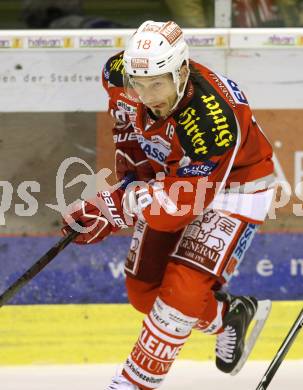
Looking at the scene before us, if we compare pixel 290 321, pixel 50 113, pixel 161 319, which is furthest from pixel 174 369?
pixel 50 113

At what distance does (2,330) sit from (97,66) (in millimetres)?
1188

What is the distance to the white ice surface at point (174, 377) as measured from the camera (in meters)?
4.58

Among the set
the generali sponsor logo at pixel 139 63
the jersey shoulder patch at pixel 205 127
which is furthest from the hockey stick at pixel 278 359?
the generali sponsor logo at pixel 139 63

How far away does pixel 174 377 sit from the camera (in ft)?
15.4

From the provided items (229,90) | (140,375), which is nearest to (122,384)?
(140,375)

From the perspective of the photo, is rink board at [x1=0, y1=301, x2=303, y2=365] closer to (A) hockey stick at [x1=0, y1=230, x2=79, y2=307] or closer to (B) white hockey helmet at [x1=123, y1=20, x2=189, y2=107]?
(A) hockey stick at [x1=0, y1=230, x2=79, y2=307]

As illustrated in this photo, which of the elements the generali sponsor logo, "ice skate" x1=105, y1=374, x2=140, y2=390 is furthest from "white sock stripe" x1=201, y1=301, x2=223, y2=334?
the generali sponsor logo

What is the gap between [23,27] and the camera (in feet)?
16.8

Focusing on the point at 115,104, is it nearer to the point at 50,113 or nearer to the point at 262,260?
the point at 50,113

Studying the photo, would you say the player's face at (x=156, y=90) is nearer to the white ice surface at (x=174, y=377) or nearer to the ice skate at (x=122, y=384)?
the ice skate at (x=122, y=384)

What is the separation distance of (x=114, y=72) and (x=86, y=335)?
1.24 metres

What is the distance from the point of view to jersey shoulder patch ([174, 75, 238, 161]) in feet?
12.5

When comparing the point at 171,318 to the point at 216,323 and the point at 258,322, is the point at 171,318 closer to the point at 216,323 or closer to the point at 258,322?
the point at 216,323

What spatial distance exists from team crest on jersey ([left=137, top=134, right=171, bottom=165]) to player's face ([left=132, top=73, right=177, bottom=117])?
0.19 m
